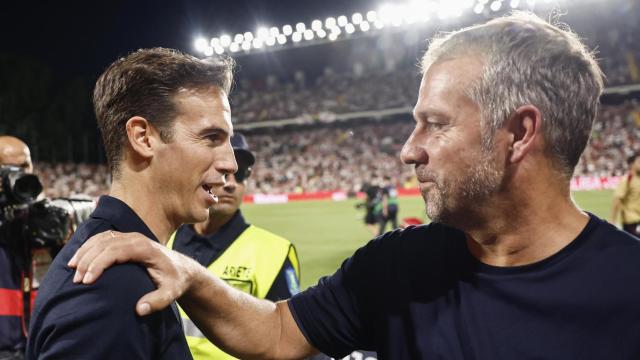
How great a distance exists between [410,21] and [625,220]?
2688 centimetres

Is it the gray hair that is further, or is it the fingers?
the gray hair

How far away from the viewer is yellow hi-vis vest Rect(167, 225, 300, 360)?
292 cm

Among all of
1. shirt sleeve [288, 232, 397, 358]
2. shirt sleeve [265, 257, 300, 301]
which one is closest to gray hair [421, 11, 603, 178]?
shirt sleeve [288, 232, 397, 358]

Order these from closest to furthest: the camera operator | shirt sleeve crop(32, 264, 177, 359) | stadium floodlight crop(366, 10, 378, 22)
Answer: shirt sleeve crop(32, 264, 177, 359) < the camera operator < stadium floodlight crop(366, 10, 378, 22)

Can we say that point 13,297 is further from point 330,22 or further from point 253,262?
point 330,22

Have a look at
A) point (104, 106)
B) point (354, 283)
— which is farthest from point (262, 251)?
point (104, 106)

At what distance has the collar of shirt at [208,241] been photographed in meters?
→ 3.09

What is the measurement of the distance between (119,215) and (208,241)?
5.30 feet

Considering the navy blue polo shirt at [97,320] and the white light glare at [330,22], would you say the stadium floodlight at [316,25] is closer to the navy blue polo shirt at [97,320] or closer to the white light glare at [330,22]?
the white light glare at [330,22]

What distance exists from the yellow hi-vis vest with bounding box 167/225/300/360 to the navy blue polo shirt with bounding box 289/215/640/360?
1.07m

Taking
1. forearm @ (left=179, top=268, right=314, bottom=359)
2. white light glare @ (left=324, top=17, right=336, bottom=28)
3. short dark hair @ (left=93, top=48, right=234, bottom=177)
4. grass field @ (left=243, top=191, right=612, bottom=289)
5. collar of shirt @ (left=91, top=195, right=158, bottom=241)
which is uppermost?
white light glare @ (left=324, top=17, right=336, bottom=28)

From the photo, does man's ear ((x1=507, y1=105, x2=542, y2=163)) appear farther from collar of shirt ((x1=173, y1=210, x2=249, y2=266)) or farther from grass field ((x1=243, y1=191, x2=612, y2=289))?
grass field ((x1=243, y1=191, x2=612, y2=289))

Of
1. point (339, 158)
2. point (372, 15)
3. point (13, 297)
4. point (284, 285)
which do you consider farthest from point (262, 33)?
point (284, 285)

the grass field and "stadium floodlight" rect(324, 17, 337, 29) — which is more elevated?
"stadium floodlight" rect(324, 17, 337, 29)
